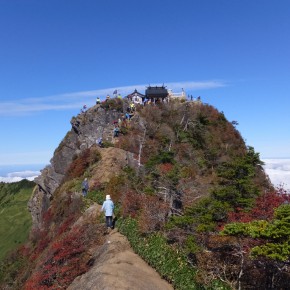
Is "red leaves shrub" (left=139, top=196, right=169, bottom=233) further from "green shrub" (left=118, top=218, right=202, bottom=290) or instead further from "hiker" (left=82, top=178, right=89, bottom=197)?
"hiker" (left=82, top=178, right=89, bottom=197)

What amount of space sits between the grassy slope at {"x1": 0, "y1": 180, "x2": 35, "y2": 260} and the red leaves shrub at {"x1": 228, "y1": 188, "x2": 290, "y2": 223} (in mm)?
79881

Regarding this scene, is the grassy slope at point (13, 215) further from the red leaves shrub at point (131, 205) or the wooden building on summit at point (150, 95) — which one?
the red leaves shrub at point (131, 205)

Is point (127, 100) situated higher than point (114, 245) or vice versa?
point (127, 100)

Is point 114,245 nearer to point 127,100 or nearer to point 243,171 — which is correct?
point 243,171

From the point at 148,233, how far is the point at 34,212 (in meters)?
40.8

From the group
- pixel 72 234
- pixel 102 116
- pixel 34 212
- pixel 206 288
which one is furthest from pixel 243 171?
pixel 34 212

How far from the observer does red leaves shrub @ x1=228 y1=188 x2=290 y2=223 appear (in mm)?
17375

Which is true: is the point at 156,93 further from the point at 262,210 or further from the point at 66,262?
the point at 66,262

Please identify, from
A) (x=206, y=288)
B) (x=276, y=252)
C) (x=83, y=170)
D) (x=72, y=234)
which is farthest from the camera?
(x=83, y=170)

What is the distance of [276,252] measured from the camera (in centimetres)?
1007

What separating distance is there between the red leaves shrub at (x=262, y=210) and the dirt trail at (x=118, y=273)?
4.68 metres

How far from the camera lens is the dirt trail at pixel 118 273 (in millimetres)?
13648

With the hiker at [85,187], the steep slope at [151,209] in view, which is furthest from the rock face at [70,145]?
the hiker at [85,187]

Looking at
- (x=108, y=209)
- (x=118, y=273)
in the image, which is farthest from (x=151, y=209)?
(x=118, y=273)
